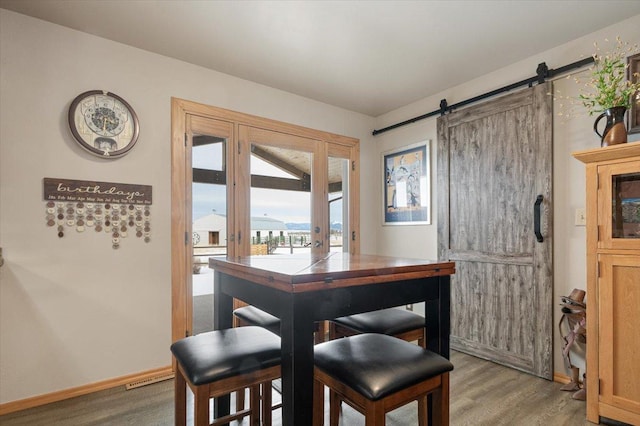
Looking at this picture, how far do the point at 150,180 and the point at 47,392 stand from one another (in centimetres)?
159

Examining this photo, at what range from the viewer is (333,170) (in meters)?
3.92

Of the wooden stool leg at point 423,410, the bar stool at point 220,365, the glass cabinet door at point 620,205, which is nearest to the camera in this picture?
the bar stool at point 220,365

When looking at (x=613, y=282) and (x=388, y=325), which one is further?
(x=613, y=282)

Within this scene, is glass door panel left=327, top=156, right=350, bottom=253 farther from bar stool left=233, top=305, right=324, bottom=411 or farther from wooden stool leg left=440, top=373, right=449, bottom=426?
wooden stool leg left=440, top=373, right=449, bottom=426

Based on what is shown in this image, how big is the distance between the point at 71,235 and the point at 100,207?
262mm

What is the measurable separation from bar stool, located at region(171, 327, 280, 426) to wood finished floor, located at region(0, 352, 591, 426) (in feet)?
2.74

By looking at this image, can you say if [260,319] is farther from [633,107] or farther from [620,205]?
[633,107]

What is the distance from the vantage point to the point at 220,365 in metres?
1.24

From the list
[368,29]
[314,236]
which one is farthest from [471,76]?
[314,236]

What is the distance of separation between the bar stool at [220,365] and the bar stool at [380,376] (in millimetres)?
214

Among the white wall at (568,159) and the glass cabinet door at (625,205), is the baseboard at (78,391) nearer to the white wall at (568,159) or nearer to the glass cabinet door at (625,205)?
the white wall at (568,159)

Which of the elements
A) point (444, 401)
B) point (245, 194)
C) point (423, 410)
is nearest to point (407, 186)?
point (245, 194)

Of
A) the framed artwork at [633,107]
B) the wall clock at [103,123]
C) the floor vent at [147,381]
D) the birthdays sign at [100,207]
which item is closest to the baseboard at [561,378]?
the framed artwork at [633,107]

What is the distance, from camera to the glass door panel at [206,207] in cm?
287
